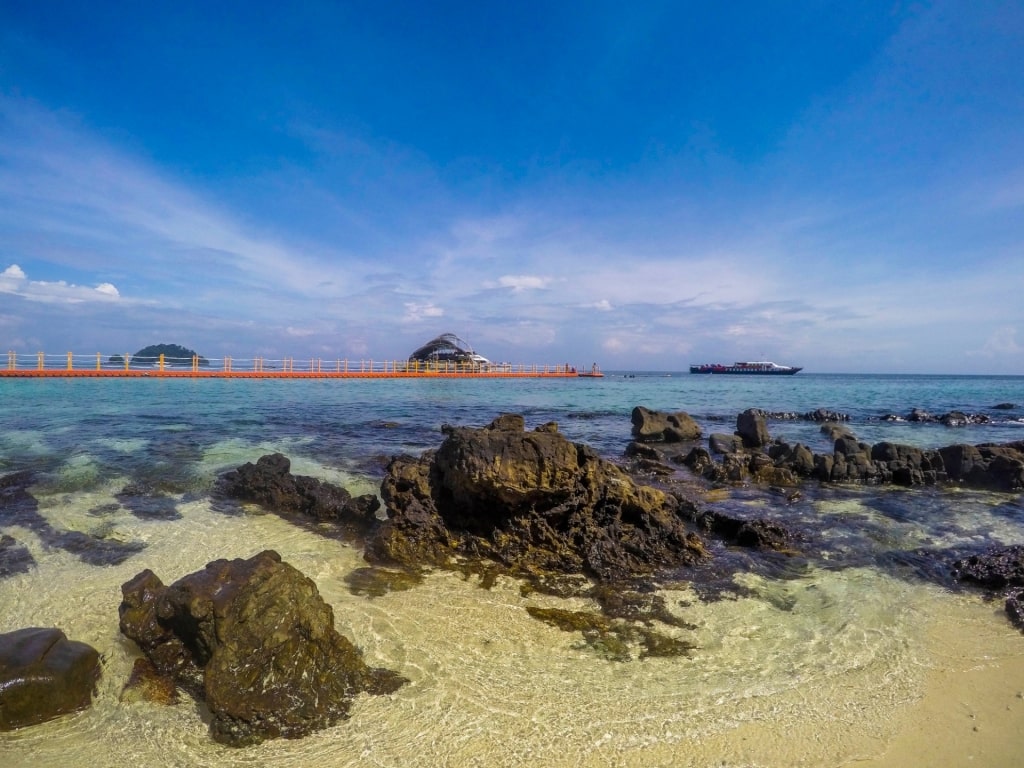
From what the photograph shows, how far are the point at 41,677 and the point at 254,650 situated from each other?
150 cm

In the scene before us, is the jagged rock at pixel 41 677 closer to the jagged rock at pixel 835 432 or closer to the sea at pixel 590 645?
the sea at pixel 590 645

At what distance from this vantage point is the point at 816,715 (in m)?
4.19

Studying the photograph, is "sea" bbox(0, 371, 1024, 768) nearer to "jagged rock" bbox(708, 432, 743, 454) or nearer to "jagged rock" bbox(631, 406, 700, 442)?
"jagged rock" bbox(708, 432, 743, 454)

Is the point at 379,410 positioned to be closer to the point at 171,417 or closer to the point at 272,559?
the point at 171,417

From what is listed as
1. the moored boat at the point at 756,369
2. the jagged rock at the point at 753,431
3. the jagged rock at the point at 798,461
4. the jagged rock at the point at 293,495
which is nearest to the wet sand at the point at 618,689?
the jagged rock at the point at 293,495

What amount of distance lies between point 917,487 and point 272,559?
1451 centimetres

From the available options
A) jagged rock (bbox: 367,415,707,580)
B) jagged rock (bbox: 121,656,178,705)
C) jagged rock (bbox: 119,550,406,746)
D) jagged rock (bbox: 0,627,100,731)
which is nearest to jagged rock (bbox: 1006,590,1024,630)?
jagged rock (bbox: 367,415,707,580)

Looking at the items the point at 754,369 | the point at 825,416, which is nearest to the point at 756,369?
the point at 754,369

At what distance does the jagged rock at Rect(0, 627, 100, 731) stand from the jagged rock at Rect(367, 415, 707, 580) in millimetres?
3509

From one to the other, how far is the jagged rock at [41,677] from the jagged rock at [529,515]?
351 cm

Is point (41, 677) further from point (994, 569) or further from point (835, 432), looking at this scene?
point (835, 432)

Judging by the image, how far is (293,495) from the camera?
10180mm

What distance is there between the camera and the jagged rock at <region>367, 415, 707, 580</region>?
7.22 meters

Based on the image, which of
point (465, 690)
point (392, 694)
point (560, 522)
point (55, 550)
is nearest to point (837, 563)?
point (560, 522)
